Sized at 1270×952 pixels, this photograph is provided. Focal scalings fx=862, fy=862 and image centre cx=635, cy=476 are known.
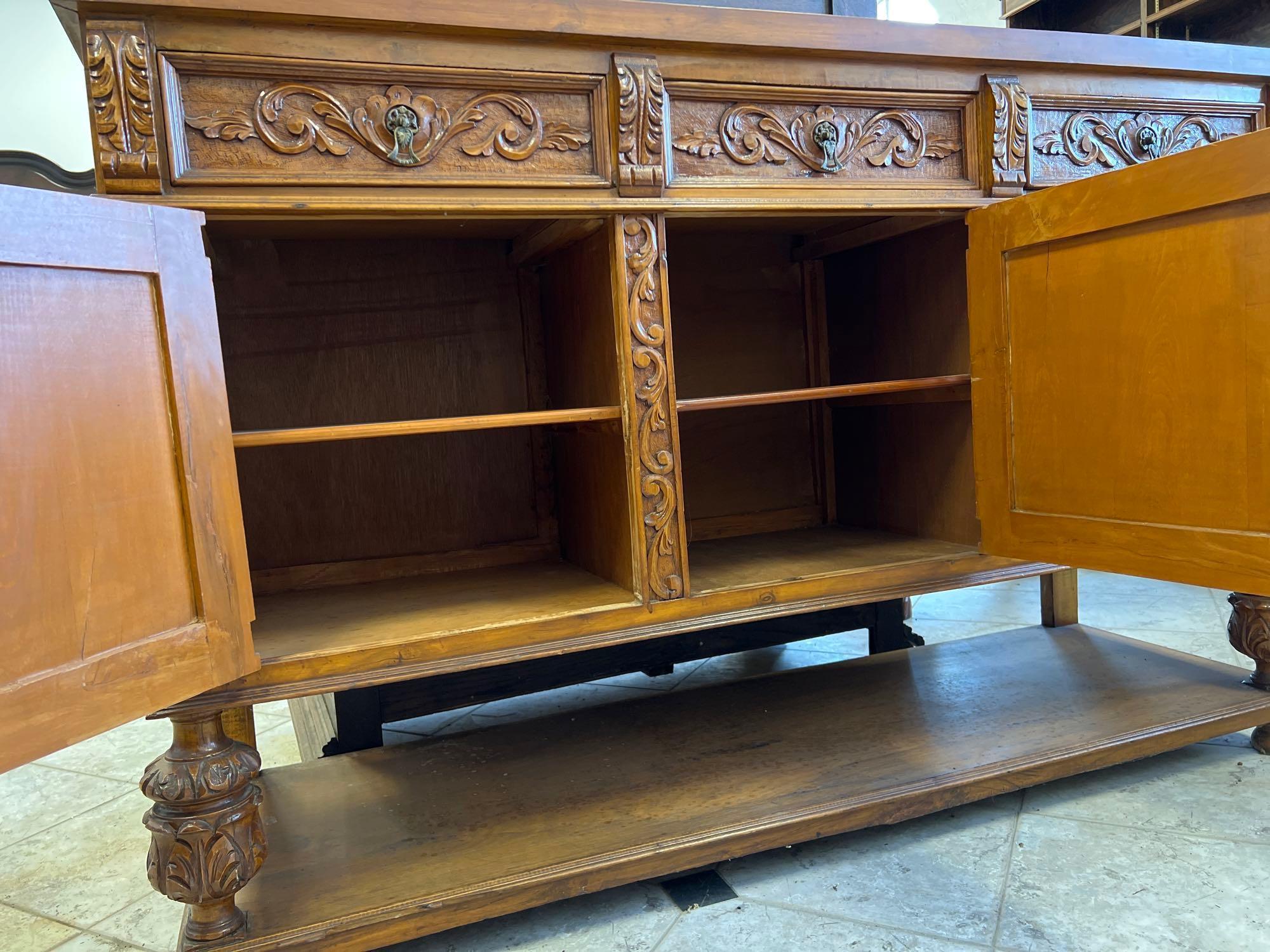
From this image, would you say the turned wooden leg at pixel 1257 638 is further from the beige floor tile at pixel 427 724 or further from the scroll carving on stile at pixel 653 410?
the beige floor tile at pixel 427 724

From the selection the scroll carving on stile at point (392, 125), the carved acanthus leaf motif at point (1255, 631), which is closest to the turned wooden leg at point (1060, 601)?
the carved acanthus leaf motif at point (1255, 631)

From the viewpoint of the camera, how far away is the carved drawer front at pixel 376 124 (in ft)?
3.59

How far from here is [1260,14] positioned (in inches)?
122

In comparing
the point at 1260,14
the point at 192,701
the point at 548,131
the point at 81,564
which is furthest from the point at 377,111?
the point at 1260,14

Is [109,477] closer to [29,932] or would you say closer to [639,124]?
[639,124]

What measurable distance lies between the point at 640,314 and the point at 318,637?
0.67 metres

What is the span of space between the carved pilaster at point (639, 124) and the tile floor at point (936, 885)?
108 cm

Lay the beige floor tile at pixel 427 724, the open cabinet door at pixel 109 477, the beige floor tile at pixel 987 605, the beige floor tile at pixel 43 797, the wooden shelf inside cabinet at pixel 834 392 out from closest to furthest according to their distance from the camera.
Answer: the open cabinet door at pixel 109 477, the wooden shelf inside cabinet at pixel 834 392, the beige floor tile at pixel 43 797, the beige floor tile at pixel 427 724, the beige floor tile at pixel 987 605

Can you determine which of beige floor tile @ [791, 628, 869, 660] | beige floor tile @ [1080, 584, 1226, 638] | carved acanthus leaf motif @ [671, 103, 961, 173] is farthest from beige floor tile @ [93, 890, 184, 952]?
beige floor tile @ [1080, 584, 1226, 638]

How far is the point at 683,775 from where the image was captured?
145 centimetres

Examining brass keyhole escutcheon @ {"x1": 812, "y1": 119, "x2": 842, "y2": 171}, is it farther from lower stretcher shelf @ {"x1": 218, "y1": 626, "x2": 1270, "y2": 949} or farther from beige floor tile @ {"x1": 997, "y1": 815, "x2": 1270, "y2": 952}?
beige floor tile @ {"x1": 997, "y1": 815, "x2": 1270, "y2": 952}

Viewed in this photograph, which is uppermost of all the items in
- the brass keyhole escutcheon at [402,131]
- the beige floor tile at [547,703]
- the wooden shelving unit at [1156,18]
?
the wooden shelving unit at [1156,18]

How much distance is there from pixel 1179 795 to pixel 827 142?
128 cm

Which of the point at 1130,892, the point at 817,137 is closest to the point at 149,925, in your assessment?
the point at 1130,892
